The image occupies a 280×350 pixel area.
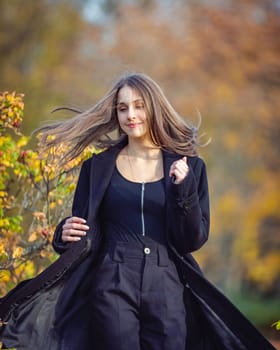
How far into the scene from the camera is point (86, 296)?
485 cm

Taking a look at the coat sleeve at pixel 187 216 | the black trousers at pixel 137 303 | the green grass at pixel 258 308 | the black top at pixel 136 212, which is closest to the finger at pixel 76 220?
the black top at pixel 136 212

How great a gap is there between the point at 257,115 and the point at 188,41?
145 inches

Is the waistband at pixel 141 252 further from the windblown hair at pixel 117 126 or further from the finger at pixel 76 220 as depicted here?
the windblown hair at pixel 117 126

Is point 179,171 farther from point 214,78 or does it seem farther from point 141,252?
point 214,78

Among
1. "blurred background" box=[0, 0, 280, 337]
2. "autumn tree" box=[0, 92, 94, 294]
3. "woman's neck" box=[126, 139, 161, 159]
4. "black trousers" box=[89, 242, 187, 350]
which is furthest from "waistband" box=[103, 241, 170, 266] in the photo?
"blurred background" box=[0, 0, 280, 337]

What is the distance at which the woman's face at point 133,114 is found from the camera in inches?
194

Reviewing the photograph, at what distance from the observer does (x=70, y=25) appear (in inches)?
1041

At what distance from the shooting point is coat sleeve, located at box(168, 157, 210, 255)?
4.51m

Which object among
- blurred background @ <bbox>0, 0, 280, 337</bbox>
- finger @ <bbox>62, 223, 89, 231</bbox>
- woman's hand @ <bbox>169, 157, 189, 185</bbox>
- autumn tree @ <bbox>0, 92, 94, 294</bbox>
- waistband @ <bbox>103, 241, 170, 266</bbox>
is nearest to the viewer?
woman's hand @ <bbox>169, 157, 189, 185</bbox>

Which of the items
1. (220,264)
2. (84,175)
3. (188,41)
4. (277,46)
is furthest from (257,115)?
(84,175)

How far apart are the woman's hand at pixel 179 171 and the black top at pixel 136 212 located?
253 millimetres

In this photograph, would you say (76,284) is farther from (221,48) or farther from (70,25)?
(70,25)

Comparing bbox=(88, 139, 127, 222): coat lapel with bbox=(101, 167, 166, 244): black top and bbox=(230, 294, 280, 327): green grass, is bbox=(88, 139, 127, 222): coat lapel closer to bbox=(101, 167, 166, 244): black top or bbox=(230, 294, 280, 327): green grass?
bbox=(101, 167, 166, 244): black top

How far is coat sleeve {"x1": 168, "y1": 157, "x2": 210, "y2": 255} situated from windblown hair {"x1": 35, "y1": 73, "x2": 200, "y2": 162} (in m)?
0.35
